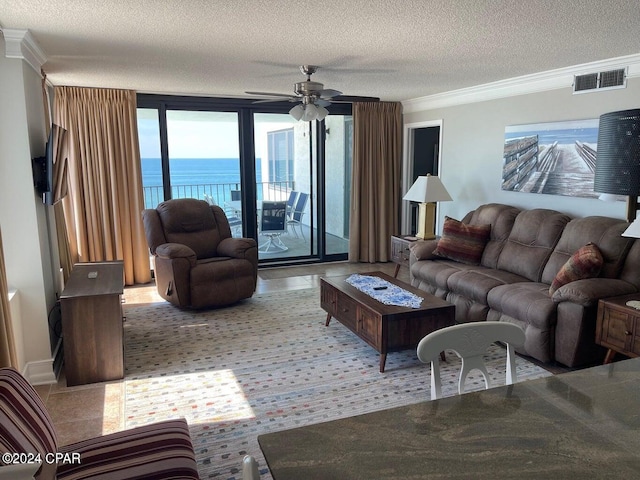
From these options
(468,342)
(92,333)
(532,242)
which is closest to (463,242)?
(532,242)

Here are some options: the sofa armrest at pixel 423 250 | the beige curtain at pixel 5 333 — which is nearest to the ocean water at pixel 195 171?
the sofa armrest at pixel 423 250

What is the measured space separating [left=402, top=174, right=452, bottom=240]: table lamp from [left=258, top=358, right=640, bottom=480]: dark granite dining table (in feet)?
13.5

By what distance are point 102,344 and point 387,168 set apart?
470 cm

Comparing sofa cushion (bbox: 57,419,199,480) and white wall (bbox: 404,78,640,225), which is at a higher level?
white wall (bbox: 404,78,640,225)

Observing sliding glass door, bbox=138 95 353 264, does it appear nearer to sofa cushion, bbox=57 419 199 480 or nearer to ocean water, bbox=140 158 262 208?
ocean water, bbox=140 158 262 208

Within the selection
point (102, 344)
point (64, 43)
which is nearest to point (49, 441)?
point (102, 344)

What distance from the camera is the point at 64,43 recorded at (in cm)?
328

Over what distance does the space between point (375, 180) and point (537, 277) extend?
10.1 ft

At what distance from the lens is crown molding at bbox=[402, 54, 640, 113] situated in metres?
3.81

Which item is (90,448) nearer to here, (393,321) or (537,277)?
(393,321)

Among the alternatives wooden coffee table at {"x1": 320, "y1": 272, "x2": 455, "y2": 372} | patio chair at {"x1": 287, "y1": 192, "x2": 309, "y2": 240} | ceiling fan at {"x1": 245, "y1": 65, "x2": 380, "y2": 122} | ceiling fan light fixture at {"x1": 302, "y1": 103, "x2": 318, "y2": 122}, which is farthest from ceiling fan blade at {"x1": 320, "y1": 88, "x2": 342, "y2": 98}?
patio chair at {"x1": 287, "y1": 192, "x2": 309, "y2": 240}

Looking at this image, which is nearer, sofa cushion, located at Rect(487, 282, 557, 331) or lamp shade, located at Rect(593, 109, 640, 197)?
lamp shade, located at Rect(593, 109, 640, 197)

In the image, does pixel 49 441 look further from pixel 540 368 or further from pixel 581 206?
pixel 581 206

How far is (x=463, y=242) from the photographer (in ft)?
16.0
